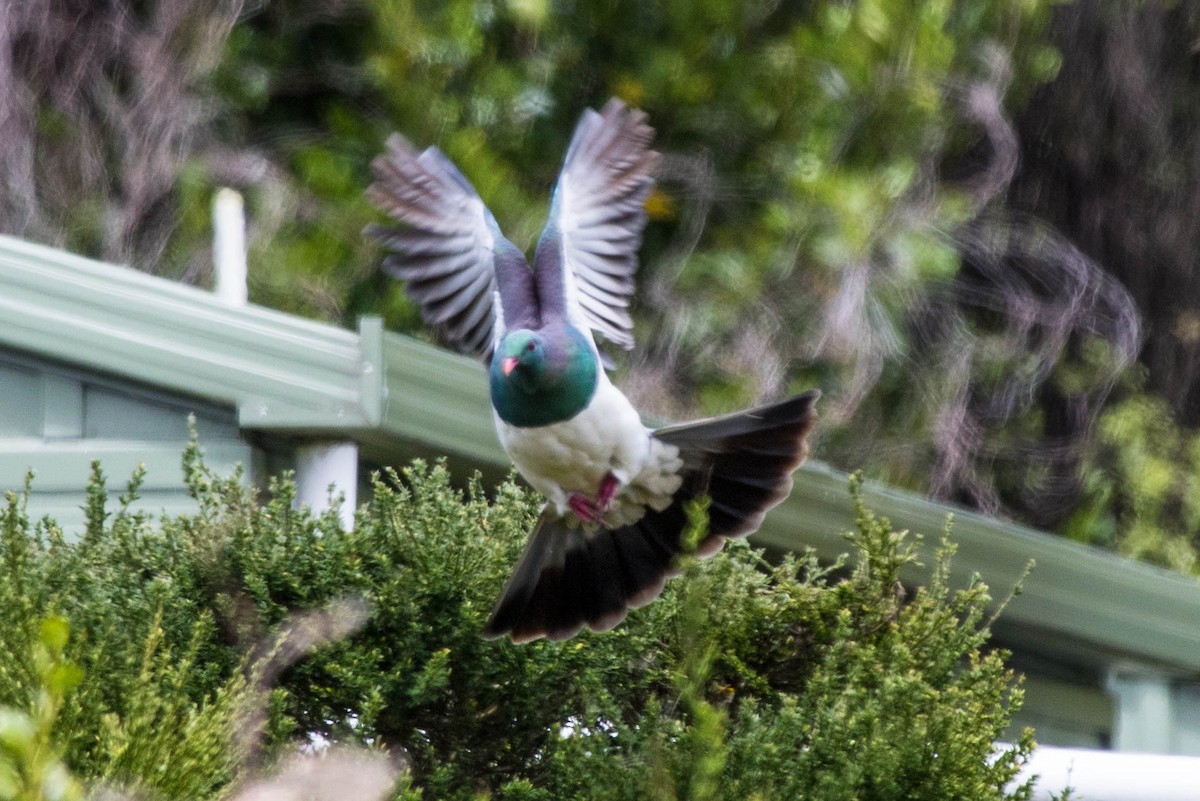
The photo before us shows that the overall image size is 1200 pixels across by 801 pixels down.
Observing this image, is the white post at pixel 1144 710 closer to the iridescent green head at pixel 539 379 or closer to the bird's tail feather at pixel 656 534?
the bird's tail feather at pixel 656 534

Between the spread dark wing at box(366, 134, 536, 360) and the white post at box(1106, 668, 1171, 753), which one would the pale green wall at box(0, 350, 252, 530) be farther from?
the white post at box(1106, 668, 1171, 753)

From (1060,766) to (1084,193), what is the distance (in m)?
7.31

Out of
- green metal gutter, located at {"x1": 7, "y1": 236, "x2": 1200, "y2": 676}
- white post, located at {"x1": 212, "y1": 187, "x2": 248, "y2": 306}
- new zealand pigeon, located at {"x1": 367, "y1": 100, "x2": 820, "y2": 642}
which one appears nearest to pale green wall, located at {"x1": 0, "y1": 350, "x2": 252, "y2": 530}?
green metal gutter, located at {"x1": 7, "y1": 236, "x2": 1200, "y2": 676}

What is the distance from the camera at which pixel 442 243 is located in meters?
4.57

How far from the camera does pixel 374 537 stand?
11.5ft

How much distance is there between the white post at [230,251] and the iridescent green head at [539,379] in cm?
138

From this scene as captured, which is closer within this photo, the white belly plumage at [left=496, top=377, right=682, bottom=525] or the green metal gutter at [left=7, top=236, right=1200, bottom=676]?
the white belly plumage at [left=496, top=377, right=682, bottom=525]

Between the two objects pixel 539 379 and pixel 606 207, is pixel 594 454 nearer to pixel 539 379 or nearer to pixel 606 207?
pixel 539 379

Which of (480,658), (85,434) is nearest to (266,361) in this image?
(85,434)

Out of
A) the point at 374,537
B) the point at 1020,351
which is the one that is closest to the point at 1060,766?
the point at 374,537

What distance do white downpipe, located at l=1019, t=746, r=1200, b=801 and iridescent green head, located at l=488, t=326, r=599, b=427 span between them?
136 centimetres

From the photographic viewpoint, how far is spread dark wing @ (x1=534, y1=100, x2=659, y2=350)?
4496mm

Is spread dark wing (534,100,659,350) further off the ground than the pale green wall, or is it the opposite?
spread dark wing (534,100,659,350)

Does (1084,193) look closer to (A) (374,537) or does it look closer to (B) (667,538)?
(B) (667,538)
